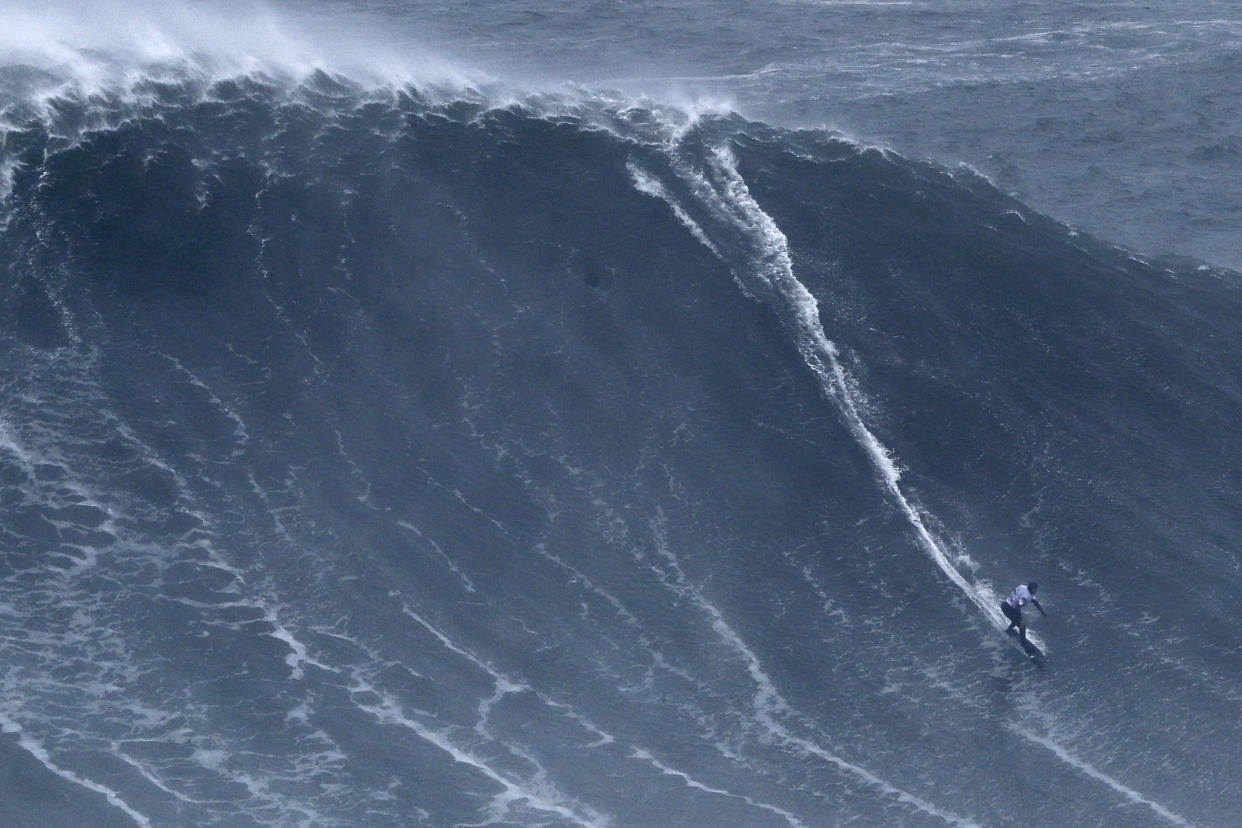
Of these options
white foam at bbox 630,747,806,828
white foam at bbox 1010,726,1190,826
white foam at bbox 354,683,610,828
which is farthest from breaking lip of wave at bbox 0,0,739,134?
white foam at bbox 1010,726,1190,826

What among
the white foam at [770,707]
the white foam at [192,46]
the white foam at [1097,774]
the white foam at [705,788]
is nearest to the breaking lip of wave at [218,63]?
the white foam at [192,46]

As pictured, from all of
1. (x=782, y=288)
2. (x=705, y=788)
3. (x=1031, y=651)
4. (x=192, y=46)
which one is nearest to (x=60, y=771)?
(x=705, y=788)

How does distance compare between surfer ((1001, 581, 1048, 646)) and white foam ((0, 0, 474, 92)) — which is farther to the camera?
white foam ((0, 0, 474, 92))

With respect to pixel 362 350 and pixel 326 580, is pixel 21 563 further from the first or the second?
pixel 362 350

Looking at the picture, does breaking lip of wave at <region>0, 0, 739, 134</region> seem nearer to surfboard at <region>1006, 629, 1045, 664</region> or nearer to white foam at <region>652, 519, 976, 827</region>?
white foam at <region>652, 519, 976, 827</region>

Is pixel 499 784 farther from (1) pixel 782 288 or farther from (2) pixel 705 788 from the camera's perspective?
(1) pixel 782 288

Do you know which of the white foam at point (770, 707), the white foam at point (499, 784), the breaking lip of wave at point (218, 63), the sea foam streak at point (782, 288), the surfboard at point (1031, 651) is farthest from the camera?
the breaking lip of wave at point (218, 63)

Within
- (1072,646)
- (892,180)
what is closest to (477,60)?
(892,180)

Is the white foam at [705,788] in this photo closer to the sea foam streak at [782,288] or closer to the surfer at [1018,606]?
the surfer at [1018,606]


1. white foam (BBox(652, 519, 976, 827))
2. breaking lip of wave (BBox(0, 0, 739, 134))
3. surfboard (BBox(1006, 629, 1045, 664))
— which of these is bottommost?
white foam (BBox(652, 519, 976, 827))
